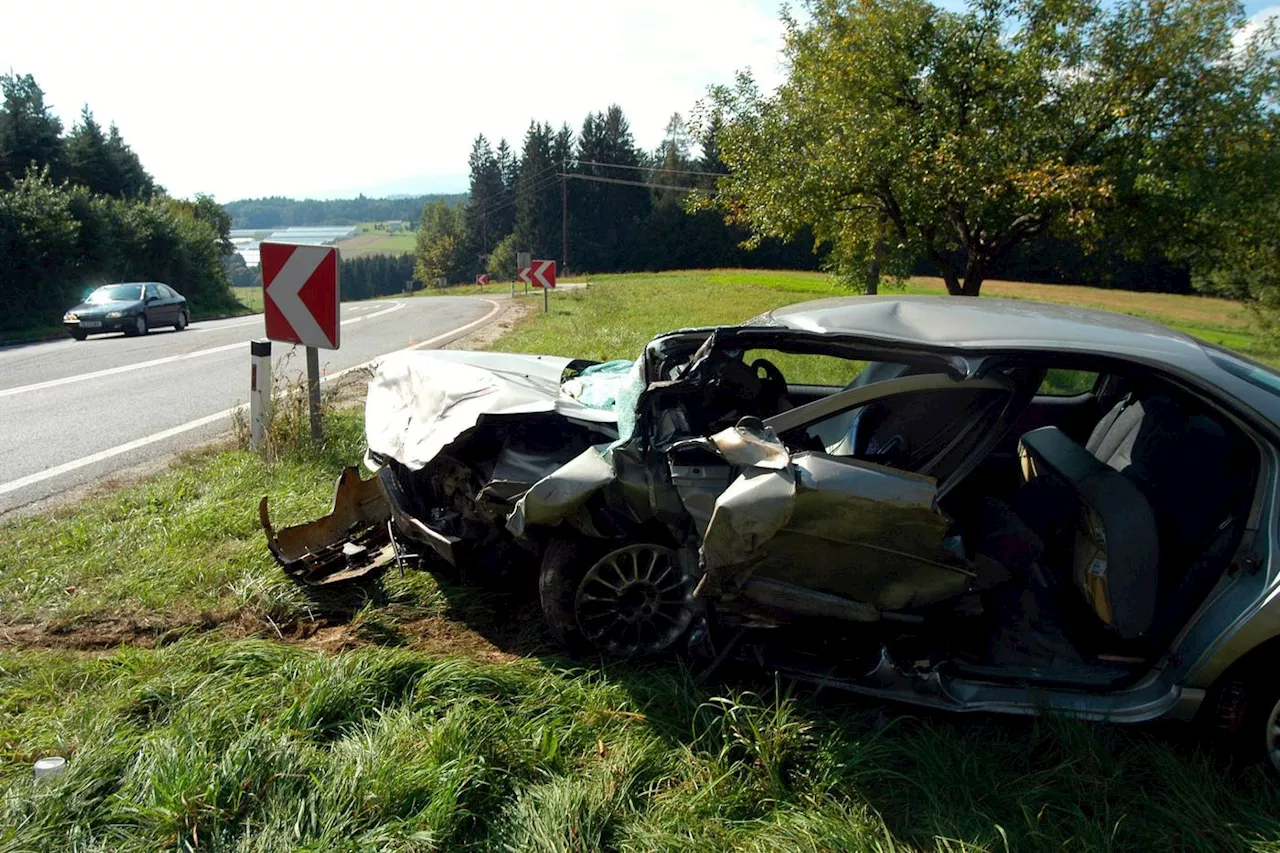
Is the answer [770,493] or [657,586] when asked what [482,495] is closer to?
[657,586]

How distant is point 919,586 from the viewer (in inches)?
121

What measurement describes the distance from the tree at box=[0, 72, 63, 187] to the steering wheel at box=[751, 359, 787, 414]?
37.2 meters

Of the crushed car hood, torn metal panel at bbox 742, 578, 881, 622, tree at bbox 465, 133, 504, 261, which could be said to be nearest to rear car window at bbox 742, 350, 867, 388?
the crushed car hood

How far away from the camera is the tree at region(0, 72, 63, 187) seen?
106 ft

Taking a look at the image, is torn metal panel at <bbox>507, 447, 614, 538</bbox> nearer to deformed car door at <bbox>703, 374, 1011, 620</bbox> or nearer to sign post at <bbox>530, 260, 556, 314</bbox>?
deformed car door at <bbox>703, 374, 1011, 620</bbox>

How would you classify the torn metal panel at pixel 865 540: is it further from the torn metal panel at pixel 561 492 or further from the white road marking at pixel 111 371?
the white road marking at pixel 111 371

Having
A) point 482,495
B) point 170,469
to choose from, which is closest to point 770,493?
point 482,495

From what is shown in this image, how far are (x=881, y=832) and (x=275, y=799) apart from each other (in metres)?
1.79

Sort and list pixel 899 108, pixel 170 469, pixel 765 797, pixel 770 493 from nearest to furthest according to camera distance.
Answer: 1. pixel 765 797
2. pixel 770 493
3. pixel 170 469
4. pixel 899 108

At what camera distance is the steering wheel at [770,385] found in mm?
4188

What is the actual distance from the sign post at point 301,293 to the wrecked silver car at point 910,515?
2.58m

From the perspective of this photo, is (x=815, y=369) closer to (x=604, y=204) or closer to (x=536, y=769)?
(x=536, y=769)

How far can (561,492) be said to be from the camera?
324 cm

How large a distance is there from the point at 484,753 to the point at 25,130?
40.4m
